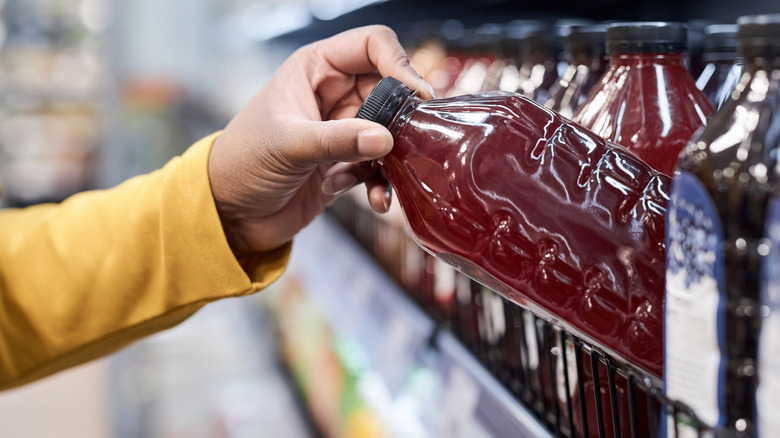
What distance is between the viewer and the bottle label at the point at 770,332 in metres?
0.35

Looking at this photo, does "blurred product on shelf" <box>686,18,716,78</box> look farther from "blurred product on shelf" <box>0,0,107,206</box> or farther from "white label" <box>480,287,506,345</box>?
"blurred product on shelf" <box>0,0,107,206</box>

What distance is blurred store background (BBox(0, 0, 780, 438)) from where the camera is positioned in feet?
6.59

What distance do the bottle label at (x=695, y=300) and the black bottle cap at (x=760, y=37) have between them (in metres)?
0.08

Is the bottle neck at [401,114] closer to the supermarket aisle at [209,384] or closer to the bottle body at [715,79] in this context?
the bottle body at [715,79]

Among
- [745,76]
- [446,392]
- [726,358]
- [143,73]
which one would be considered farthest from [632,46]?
[143,73]

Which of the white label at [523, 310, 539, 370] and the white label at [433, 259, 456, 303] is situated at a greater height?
the white label at [523, 310, 539, 370]

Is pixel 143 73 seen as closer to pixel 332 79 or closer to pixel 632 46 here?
pixel 332 79

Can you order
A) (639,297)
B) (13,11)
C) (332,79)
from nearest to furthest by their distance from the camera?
(639,297) → (332,79) → (13,11)

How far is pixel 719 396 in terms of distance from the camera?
1.27 feet

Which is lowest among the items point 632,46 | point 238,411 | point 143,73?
point 238,411

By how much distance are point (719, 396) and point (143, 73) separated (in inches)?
242

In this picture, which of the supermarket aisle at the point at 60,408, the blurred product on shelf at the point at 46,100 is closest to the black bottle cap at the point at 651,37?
the supermarket aisle at the point at 60,408

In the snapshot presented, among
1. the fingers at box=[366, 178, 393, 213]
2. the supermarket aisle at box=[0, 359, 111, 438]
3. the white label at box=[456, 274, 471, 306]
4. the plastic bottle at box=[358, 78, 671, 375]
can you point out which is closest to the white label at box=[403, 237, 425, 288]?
the white label at box=[456, 274, 471, 306]

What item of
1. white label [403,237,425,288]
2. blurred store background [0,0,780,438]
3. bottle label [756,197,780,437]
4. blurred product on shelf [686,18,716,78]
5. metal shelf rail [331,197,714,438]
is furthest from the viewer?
blurred store background [0,0,780,438]
